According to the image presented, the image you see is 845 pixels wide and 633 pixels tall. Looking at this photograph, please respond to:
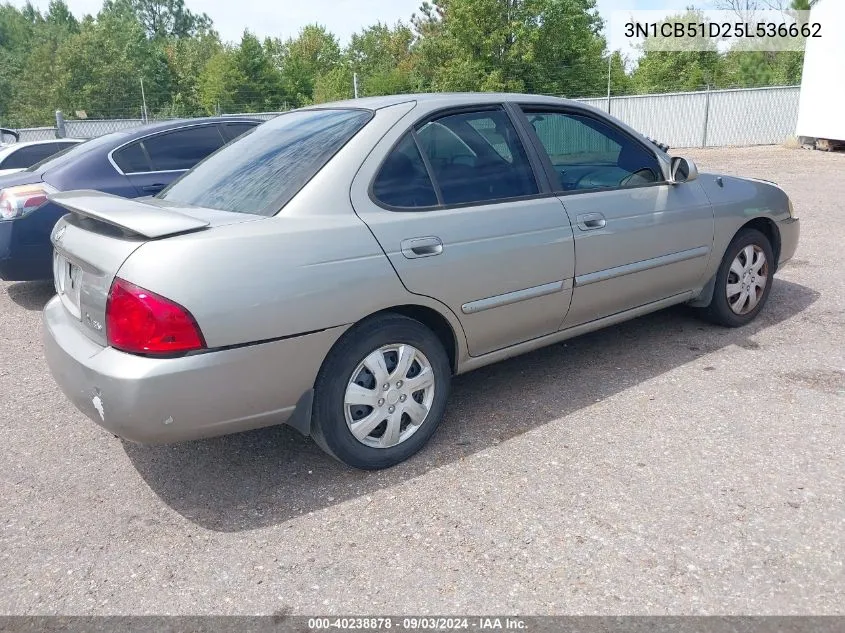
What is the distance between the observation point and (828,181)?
13.2m

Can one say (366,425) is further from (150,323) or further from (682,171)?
(682,171)

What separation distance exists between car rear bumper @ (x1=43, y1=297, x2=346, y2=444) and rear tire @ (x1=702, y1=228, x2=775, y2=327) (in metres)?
2.96

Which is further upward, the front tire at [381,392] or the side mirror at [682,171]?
the side mirror at [682,171]

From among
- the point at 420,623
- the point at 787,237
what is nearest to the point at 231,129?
the point at 787,237

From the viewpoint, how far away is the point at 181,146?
6516 mm

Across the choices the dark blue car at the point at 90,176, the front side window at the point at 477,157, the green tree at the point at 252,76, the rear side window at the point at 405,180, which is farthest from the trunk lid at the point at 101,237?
the green tree at the point at 252,76

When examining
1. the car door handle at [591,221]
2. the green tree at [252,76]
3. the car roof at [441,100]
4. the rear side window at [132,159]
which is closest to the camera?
the car roof at [441,100]

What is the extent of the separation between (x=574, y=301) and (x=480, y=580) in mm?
1798

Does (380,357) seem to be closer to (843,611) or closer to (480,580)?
(480,580)

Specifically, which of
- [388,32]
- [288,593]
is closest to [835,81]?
[288,593]

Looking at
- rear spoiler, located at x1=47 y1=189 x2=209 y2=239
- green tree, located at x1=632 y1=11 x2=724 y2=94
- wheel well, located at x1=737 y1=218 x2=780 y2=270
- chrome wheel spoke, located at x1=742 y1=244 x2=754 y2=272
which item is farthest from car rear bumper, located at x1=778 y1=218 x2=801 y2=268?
green tree, located at x1=632 y1=11 x2=724 y2=94

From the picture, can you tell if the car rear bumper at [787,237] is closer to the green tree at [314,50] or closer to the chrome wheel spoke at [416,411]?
the chrome wheel spoke at [416,411]

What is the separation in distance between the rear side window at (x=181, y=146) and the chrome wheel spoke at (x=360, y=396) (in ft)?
13.7

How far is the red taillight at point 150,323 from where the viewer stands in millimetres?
2512
